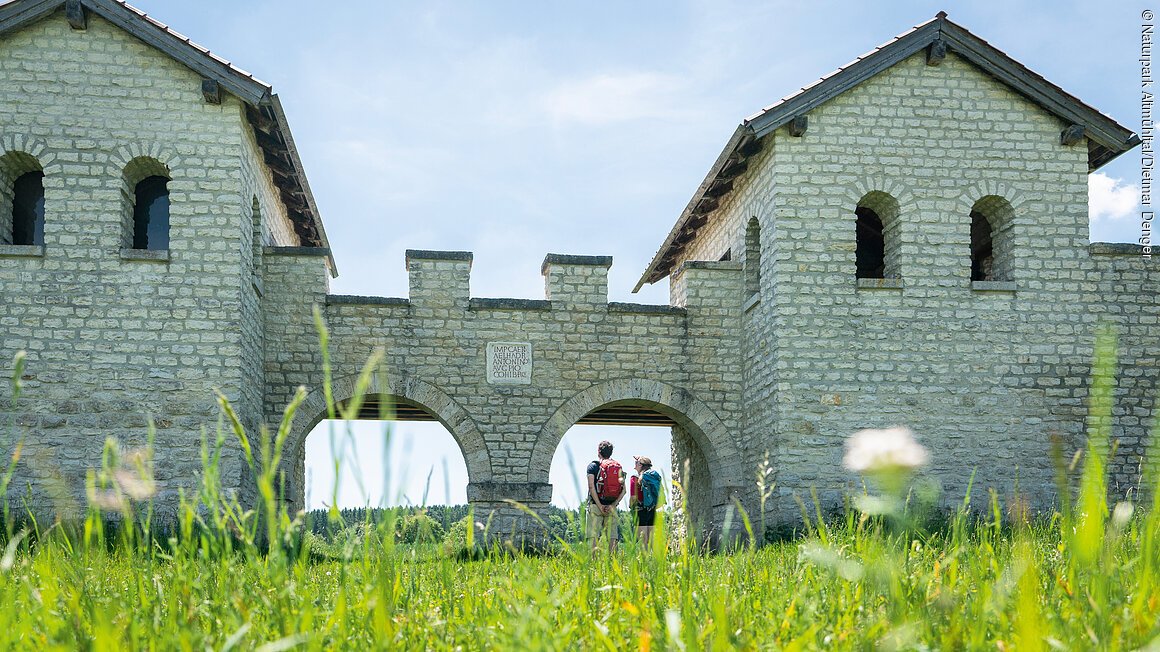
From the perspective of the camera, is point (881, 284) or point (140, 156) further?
point (881, 284)

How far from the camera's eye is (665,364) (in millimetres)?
12906

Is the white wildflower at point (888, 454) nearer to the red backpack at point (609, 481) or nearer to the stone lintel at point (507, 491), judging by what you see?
the red backpack at point (609, 481)

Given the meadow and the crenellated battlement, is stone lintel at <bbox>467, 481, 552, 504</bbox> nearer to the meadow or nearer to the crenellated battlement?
the crenellated battlement

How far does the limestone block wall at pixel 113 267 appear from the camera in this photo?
1084 cm

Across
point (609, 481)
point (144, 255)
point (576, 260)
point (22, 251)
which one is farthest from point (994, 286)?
point (22, 251)

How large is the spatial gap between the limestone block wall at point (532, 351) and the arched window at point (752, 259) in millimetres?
178

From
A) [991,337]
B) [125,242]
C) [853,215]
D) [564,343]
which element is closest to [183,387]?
[125,242]

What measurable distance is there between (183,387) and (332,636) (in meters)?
9.55

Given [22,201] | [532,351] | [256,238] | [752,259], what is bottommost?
[532,351]

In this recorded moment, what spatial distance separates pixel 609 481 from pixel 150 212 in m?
6.64

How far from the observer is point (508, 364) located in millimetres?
12625

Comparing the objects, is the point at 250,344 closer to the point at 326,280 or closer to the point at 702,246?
the point at 326,280

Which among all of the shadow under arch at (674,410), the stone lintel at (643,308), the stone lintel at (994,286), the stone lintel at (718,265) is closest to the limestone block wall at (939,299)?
the stone lintel at (994,286)

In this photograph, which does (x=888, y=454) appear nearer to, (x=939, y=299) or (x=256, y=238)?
Result: (x=939, y=299)
